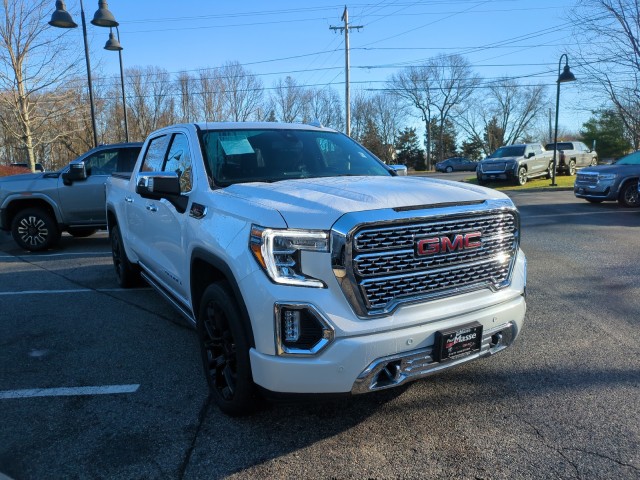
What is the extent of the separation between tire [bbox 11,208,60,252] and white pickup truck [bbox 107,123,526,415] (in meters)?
7.03

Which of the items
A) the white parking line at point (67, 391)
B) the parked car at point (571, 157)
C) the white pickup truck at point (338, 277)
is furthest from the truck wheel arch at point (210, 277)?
the parked car at point (571, 157)

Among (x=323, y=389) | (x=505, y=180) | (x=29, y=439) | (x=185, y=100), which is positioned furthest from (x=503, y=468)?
(x=185, y=100)

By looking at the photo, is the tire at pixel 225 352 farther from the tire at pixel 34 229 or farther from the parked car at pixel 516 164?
the parked car at pixel 516 164

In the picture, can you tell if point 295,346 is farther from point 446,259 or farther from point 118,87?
point 118,87

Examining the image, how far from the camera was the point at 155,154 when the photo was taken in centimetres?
489

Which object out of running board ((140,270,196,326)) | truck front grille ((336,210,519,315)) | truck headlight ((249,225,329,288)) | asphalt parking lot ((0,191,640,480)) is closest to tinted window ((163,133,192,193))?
running board ((140,270,196,326))

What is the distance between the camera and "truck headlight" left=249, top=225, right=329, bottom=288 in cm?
244

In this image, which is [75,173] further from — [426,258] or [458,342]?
[458,342]

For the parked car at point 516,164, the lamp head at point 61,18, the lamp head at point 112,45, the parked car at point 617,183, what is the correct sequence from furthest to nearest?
the parked car at point 516,164 < the lamp head at point 112,45 < the parked car at point 617,183 < the lamp head at point 61,18

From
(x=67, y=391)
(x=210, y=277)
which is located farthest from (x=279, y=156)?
(x=67, y=391)

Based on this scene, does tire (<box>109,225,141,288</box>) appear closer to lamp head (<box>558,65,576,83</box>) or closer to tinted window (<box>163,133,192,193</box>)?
tinted window (<box>163,133,192,193</box>)

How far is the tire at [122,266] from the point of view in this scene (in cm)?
601

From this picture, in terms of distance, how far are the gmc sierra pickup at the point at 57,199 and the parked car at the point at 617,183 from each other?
39.6 feet

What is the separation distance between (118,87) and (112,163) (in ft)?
151
